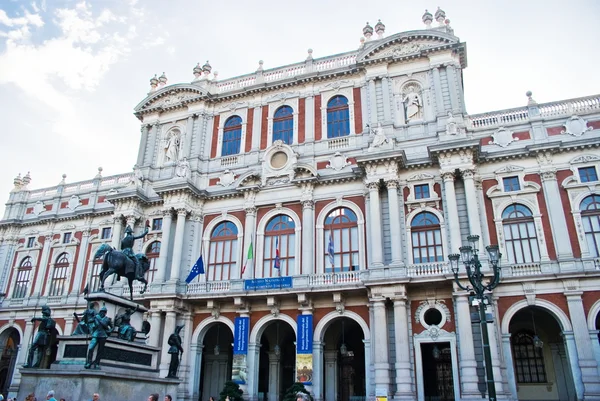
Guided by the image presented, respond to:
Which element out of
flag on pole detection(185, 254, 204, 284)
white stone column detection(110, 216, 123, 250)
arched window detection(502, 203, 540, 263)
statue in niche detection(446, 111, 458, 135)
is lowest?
flag on pole detection(185, 254, 204, 284)

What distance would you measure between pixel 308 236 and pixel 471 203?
8.39 meters

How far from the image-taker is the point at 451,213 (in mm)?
23281

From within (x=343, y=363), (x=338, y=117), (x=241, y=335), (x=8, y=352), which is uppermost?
(x=338, y=117)

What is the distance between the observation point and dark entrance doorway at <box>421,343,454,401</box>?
22.4m

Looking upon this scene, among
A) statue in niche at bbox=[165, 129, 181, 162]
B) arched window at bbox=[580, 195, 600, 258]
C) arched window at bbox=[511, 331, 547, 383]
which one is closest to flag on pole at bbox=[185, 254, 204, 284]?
statue in niche at bbox=[165, 129, 181, 162]

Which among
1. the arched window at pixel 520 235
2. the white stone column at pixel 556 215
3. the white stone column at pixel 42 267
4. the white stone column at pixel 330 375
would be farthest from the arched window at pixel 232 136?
the white stone column at pixel 556 215

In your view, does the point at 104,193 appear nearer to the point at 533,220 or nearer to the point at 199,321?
the point at 199,321

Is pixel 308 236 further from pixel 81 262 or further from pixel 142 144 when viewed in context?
pixel 81 262

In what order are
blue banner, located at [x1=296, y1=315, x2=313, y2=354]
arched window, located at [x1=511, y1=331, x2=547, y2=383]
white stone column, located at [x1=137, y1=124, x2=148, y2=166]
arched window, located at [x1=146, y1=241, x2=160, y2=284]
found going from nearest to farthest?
1. arched window, located at [x1=511, y1=331, x2=547, y2=383]
2. blue banner, located at [x1=296, y1=315, x2=313, y2=354]
3. arched window, located at [x1=146, y1=241, x2=160, y2=284]
4. white stone column, located at [x1=137, y1=124, x2=148, y2=166]

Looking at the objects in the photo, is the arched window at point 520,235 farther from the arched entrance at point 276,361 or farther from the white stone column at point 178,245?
the white stone column at point 178,245

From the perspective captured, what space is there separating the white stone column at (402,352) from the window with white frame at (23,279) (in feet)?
84.5

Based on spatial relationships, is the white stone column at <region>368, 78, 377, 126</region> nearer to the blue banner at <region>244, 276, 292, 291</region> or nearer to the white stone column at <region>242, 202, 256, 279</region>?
the white stone column at <region>242, 202, 256, 279</region>

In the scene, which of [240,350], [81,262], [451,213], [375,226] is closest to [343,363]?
[240,350]

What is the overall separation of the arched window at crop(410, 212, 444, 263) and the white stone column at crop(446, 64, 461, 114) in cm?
610
